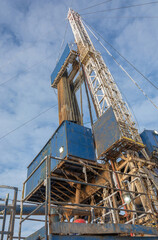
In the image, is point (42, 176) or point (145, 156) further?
point (42, 176)

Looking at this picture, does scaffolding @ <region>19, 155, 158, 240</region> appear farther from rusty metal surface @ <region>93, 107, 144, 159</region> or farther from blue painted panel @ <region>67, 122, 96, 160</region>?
rusty metal surface @ <region>93, 107, 144, 159</region>

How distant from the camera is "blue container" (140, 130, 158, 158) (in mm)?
15562

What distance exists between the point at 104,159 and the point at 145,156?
10.5 feet

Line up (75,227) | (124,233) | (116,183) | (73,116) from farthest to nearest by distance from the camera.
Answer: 1. (73,116)
2. (116,183)
3. (124,233)
4. (75,227)

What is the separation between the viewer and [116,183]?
13.1m

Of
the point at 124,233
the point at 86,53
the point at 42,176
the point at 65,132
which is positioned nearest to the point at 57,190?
the point at 42,176

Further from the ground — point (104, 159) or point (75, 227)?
point (104, 159)

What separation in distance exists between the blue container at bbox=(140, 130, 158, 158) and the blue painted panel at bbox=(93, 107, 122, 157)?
369 centimetres

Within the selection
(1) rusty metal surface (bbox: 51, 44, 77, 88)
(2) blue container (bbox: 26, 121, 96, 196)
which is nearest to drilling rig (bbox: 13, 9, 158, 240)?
(2) blue container (bbox: 26, 121, 96, 196)

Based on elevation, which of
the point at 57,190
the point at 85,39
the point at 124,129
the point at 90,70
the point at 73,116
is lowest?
the point at 57,190

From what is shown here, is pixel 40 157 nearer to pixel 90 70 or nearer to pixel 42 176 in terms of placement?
pixel 42 176

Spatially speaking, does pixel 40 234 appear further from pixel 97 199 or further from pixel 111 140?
pixel 97 199

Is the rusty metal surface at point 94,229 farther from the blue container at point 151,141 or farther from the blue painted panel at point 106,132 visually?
the blue container at point 151,141

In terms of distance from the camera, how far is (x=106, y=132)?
1488 cm
